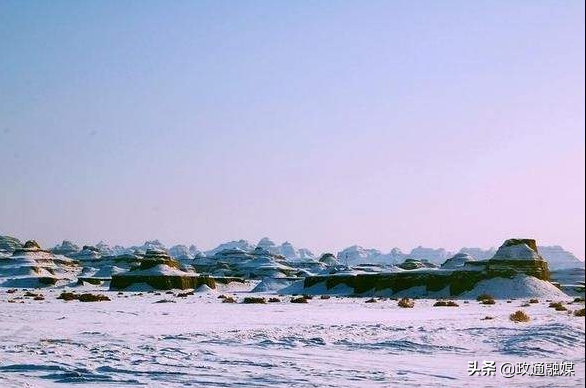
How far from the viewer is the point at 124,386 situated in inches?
410

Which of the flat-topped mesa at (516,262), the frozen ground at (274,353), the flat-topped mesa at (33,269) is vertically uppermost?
the flat-topped mesa at (516,262)

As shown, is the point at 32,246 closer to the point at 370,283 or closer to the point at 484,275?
the point at 370,283

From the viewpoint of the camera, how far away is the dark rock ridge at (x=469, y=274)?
51.7 meters

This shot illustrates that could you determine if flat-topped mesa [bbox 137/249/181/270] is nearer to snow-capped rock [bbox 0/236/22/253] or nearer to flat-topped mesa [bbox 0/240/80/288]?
flat-topped mesa [bbox 0/240/80/288]

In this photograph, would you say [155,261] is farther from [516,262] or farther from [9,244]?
[9,244]

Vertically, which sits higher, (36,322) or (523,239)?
(523,239)

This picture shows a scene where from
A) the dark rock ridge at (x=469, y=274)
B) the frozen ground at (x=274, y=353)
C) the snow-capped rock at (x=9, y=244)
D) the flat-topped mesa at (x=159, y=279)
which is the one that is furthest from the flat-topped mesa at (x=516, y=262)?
the snow-capped rock at (x=9, y=244)

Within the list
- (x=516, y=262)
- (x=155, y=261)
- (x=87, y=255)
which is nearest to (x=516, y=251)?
(x=516, y=262)

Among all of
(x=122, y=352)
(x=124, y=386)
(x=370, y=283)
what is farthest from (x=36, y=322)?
(x=370, y=283)

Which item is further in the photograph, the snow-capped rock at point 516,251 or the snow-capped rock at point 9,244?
the snow-capped rock at point 9,244

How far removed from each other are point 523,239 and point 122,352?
50.5 meters

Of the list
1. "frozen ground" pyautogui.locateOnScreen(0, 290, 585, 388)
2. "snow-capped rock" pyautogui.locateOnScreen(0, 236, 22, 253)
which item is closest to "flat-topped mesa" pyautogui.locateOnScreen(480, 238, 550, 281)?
"frozen ground" pyautogui.locateOnScreen(0, 290, 585, 388)

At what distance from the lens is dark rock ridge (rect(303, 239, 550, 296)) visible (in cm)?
5167

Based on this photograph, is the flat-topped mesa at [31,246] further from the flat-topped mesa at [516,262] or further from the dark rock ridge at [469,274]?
the flat-topped mesa at [516,262]
